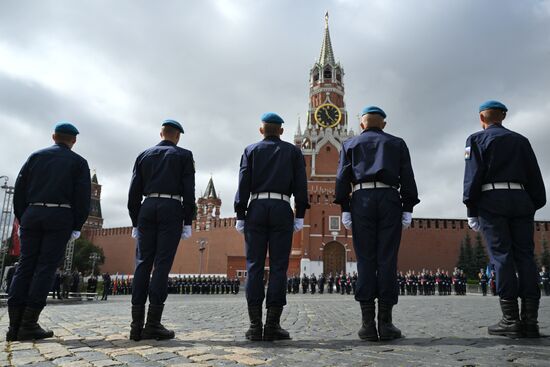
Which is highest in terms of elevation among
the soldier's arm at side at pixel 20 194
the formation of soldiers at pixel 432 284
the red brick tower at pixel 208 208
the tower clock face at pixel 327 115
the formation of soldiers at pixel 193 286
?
the tower clock face at pixel 327 115

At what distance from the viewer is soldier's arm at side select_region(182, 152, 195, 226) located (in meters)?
4.49

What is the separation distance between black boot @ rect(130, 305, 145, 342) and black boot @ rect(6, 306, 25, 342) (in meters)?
1.17

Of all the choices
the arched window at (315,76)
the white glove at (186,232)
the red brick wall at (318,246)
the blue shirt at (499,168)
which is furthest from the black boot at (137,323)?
the arched window at (315,76)

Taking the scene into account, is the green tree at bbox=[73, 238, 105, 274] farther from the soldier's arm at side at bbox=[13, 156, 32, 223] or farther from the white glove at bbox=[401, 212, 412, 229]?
the white glove at bbox=[401, 212, 412, 229]

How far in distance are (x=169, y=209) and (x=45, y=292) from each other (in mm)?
1488

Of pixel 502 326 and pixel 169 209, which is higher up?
pixel 169 209

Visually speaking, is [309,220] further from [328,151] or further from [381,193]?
[381,193]

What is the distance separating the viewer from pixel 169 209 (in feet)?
14.3

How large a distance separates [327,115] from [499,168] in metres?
50.3

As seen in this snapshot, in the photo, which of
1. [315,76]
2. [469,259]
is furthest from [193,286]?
[315,76]

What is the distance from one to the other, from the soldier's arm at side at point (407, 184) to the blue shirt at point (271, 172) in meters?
0.99

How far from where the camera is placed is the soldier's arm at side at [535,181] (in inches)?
170

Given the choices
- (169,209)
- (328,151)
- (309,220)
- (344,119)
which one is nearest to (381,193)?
(169,209)

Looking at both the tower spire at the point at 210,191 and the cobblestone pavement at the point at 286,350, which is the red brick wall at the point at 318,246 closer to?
the tower spire at the point at 210,191
